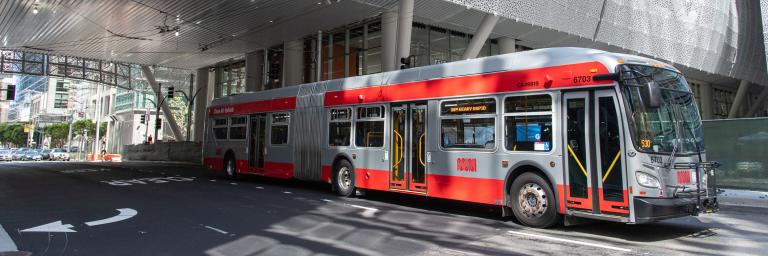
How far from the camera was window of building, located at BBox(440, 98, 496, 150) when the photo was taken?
9125 millimetres

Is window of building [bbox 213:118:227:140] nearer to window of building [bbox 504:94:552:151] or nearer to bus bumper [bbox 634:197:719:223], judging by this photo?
window of building [bbox 504:94:552:151]

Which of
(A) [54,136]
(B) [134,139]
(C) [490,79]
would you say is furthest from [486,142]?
(A) [54,136]

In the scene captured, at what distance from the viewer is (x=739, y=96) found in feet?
149

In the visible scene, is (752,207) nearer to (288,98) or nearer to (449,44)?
(288,98)

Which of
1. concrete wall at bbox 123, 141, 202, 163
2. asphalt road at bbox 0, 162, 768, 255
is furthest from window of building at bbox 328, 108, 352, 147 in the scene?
concrete wall at bbox 123, 141, 202, 163

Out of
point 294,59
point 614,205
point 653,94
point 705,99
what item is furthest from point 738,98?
point 614,205

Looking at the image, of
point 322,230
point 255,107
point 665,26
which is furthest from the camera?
point 665,26

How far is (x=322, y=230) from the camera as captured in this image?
798 centimetres

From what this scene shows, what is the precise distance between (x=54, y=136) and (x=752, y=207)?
360 feet

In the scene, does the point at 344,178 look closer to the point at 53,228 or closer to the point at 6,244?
the point at 53,228

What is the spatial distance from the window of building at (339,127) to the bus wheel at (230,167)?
6300 mm

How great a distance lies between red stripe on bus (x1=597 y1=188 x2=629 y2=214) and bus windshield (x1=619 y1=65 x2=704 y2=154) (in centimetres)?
80

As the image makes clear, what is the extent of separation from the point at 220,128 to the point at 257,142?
3102mm

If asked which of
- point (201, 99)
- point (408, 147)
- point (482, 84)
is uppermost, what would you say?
point (201, 99)
